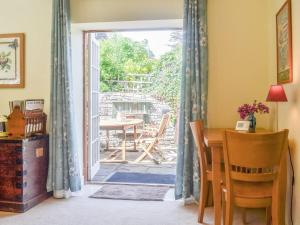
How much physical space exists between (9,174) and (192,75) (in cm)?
218

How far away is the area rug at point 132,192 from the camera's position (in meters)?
3.80

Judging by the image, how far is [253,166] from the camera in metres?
2.27

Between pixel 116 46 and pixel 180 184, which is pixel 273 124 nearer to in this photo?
pixel 180 184

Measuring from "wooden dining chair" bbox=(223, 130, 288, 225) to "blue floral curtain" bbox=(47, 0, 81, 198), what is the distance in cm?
203

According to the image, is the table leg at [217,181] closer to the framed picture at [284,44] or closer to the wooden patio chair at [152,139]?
the framed picture at [284,44]

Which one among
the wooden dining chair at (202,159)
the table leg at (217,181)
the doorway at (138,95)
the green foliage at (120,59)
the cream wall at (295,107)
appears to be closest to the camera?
the cream wall at (295,107)

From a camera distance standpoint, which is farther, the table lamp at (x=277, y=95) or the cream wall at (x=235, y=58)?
the cream wall at (x=235, y=58)

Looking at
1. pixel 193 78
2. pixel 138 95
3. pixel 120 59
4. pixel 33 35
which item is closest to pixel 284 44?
pixel 193 78

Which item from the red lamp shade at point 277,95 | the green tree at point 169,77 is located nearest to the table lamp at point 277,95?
the red lamp shade at point 277,95

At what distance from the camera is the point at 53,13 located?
376cm

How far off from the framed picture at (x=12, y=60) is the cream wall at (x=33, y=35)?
2.2 inches

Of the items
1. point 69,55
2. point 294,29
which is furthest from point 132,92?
point 294,29

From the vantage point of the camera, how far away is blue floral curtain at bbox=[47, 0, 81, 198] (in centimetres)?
373

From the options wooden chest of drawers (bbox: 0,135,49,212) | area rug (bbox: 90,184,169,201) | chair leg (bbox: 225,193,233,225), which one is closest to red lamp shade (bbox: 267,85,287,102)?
chair leg (bbox: 225,193,233,225)
